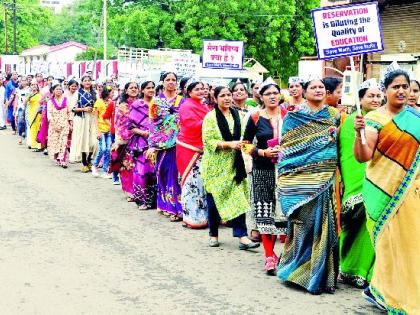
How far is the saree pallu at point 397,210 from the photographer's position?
15.7 feet

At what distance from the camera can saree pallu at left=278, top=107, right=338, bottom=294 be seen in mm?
5852

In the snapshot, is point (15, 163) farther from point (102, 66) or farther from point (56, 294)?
point (102, 66)

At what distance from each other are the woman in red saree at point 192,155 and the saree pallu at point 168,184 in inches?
17.9

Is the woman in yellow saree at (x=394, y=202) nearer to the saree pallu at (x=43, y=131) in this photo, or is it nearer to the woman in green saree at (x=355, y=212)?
the woman in green saree at (x=355, y=212)

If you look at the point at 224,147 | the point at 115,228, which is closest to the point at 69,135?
the point at 115,228

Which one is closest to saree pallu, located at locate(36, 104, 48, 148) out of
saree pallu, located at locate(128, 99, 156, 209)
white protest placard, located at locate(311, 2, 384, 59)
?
saree pallu, located at locate(128, 99, 156, 209)

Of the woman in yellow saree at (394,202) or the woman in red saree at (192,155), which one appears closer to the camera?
the woman in yellow saree at (394,202)

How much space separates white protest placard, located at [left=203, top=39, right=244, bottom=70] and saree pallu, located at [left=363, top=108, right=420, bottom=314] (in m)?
8.96

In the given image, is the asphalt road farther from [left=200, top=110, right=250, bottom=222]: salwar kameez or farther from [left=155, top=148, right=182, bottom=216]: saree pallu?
[left=200, top=110, right=250, bottom=222]: salwar kameez

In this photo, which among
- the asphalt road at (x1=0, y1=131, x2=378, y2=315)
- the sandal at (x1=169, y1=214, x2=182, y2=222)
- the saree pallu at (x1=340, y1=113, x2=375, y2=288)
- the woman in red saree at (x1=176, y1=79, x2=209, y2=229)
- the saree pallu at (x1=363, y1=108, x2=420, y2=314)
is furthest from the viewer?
the sandal at (x1=169, y1=214, x2=182, y2=222)

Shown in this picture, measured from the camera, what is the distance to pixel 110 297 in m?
5.71

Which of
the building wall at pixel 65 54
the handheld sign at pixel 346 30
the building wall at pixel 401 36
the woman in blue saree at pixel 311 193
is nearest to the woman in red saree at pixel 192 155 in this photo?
the woman in blue saree at pixel 311 193

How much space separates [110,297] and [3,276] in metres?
1.12

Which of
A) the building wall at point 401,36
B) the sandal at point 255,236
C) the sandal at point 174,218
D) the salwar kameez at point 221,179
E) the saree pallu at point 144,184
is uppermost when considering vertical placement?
the building wall at point 401,36
